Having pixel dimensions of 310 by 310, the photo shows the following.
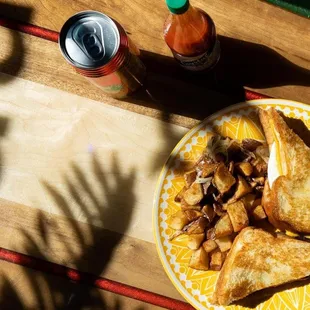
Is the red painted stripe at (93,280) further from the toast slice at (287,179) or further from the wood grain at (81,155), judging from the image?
the toast slice at (287,179)

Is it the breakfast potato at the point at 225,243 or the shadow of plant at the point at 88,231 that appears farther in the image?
the shadow of plant at the point at 88,231

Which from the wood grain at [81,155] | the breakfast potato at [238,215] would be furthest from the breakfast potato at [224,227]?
the wood grain at [81,155]

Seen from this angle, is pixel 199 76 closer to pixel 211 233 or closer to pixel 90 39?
pixel 90 39

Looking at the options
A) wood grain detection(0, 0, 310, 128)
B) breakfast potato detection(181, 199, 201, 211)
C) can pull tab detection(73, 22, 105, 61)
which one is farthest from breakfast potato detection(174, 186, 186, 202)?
can pull tab detection(73, 22, 105, 61)

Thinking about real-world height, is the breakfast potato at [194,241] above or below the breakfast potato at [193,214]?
below

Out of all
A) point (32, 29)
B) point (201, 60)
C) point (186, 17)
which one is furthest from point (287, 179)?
point (32, 29)

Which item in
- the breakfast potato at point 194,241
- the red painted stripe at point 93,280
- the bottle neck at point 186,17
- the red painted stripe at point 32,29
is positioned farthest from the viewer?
the red painted stripe at point 32,29
